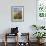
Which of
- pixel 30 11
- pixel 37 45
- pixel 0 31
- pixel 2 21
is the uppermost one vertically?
pixel 30 11

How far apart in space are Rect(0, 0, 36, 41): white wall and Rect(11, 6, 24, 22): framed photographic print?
5.5 inches

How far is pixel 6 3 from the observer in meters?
7.47

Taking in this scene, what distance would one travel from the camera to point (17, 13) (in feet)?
24.7

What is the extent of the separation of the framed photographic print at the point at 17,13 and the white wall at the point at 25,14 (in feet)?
0.46

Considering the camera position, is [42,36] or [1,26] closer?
[42,36]

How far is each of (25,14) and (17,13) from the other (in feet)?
1.24

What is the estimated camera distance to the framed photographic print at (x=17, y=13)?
7.50m

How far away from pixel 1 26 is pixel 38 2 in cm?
206

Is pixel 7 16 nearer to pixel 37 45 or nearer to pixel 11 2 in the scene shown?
pixel 11 2

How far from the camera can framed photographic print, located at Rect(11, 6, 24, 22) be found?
7496 millimetres

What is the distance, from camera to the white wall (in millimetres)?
7484

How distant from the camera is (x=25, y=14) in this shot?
7.55 meters

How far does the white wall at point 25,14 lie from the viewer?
748cm

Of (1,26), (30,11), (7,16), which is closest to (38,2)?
(30,11)
